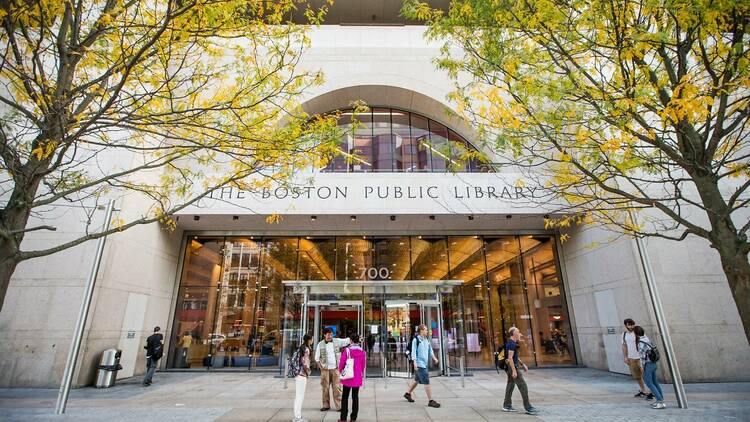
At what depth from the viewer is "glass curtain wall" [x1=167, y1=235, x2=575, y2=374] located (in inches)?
584

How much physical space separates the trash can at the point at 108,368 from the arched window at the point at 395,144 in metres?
10.1

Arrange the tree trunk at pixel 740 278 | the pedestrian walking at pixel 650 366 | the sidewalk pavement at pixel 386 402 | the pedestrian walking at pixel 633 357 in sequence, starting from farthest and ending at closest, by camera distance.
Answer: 1. the pedestrian walking at pixel 633 357
2. the pedestrian walking at pixel 650 366
3. the sidewalk pavement at pixel 386 402
4. the tree trunk at pixel 740 278

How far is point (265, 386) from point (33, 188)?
824 cm

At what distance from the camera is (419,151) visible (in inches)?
690

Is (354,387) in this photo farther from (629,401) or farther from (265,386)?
(629,401)

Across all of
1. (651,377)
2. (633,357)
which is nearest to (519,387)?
(651,377)

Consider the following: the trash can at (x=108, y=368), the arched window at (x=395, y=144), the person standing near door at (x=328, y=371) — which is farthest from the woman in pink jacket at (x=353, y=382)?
the arched window at (x=395, y=144)

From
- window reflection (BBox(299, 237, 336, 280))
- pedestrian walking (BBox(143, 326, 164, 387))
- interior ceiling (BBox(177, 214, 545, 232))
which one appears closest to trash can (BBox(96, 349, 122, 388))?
pedestrian walking (BBox(143, 326, 164, 387))

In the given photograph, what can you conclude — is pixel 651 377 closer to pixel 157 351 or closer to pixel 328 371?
pixel 328 371

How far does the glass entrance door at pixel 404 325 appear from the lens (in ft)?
44.8

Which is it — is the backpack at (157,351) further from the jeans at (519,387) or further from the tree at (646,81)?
the tree at (646,81)

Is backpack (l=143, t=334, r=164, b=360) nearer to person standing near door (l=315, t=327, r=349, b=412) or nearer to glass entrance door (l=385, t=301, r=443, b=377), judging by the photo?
person standing near door (l=315, t=327, r=349, b=412)

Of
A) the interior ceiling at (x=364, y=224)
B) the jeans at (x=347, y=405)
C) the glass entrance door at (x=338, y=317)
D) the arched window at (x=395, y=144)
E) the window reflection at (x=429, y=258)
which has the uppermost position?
the arched window at (x=395, y=144)

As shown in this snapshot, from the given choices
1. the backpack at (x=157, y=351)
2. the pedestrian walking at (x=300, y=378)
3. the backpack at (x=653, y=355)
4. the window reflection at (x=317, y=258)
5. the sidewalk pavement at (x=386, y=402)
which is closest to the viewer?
the pedestrian walking at (x=300, y=378)
